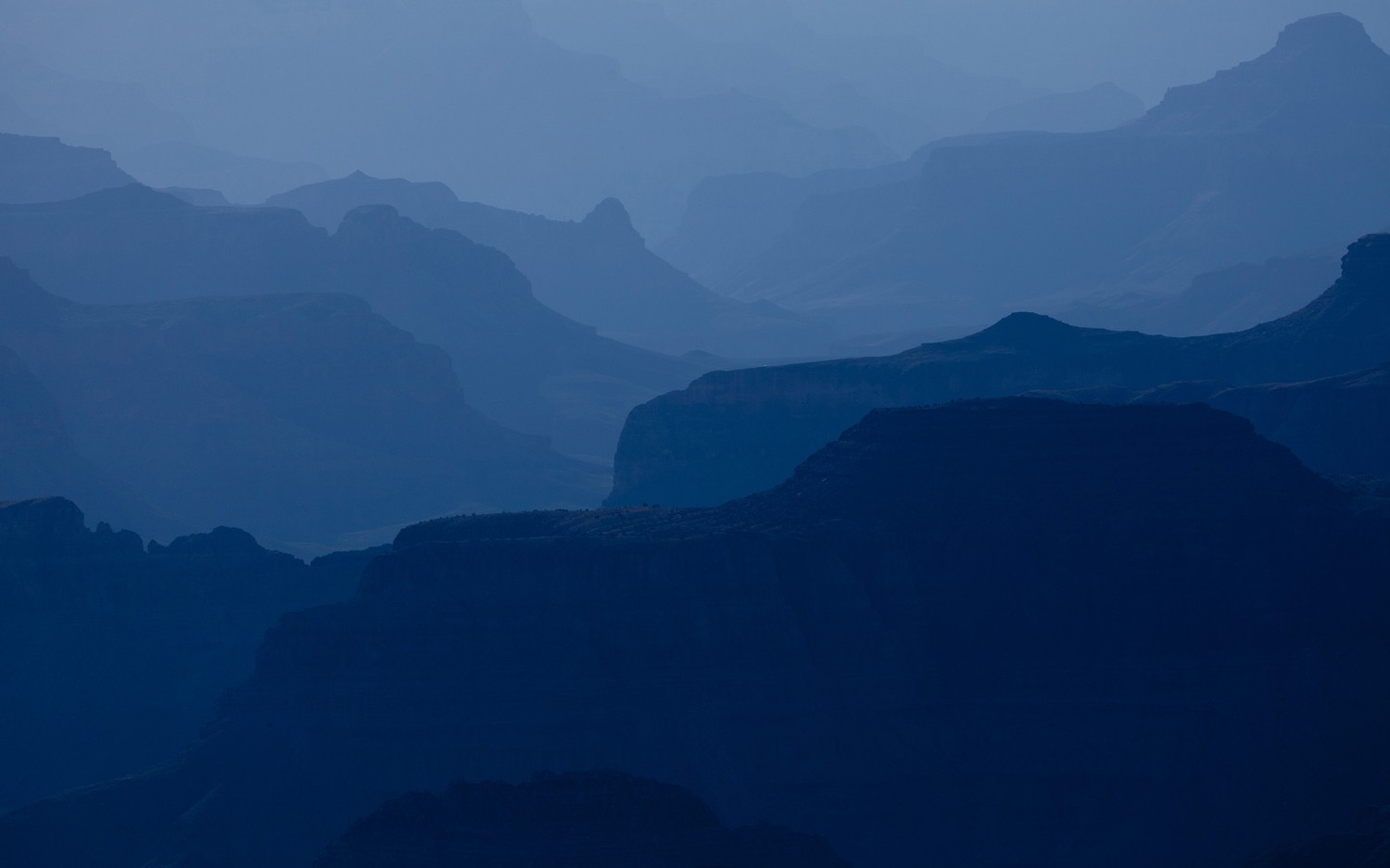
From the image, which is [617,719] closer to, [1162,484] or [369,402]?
[1162,484]

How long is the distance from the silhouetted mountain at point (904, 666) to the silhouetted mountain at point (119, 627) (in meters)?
10.9

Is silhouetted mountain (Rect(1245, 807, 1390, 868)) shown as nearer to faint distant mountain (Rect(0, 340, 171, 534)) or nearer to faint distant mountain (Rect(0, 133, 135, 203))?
A: faint distant mountain (Rect(0, 340, 171, 534))

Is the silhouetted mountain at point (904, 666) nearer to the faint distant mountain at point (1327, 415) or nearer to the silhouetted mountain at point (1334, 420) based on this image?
the faint distant mountain at point (1327, 415)

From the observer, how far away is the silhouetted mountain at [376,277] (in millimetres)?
148375

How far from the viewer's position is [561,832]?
30859mm

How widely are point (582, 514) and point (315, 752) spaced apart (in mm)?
9322

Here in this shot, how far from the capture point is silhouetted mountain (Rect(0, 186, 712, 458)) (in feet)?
487

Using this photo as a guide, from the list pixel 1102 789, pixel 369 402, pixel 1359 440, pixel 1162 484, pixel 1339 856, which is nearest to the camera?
pixel 1339 856

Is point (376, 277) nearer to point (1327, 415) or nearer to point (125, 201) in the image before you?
point (125, 201)

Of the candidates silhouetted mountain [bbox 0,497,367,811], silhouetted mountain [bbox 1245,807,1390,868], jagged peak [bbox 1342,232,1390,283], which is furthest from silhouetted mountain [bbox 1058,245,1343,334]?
silhouetted mountain [bbox 1245,807,1390,868]

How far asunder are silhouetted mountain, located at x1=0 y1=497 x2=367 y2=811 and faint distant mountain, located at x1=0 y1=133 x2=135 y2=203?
443 feet

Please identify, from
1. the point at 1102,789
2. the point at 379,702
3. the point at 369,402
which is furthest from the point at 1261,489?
the point at 369,402

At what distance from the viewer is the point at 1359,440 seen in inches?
2571

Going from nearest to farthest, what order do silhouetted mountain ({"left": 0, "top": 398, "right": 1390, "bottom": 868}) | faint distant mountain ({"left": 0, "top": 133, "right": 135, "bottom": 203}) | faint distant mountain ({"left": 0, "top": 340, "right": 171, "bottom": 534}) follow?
silhouetted mountain ({"left": 0, "top": 398, "right": 1390, "bottom": 868})
faint distant mountain ({"left": 0, "top": 340, "right": 171, "bottom": 534})
faint distant mountain ({"left": 0, "top": 133, "right": 135, "bottom": 203})
